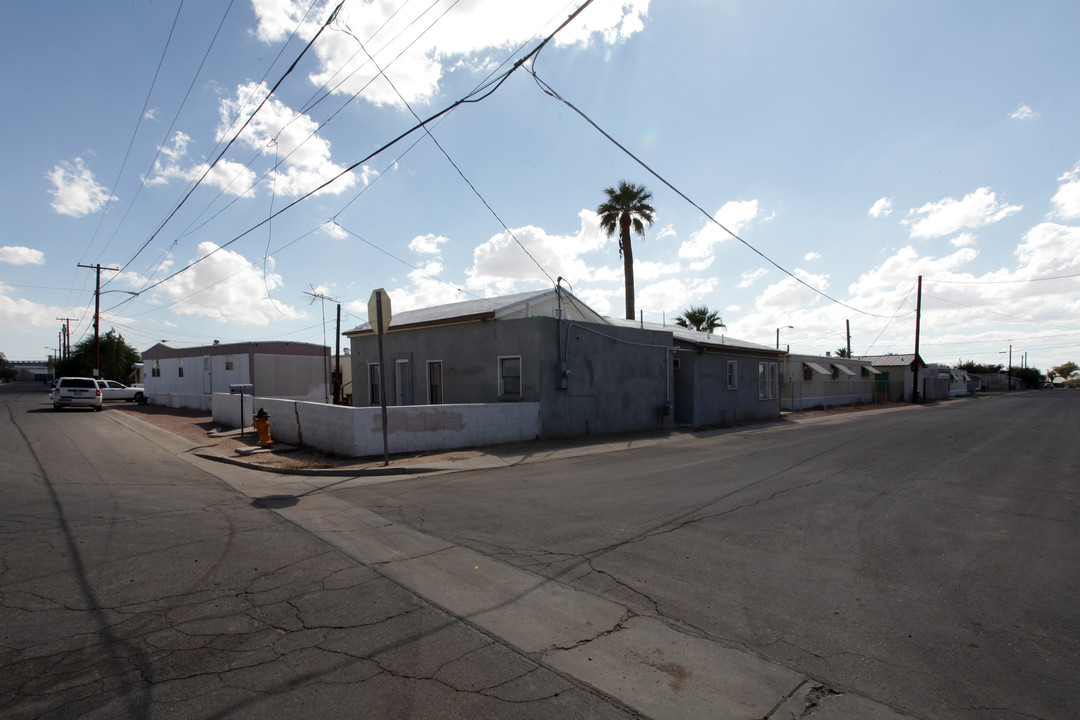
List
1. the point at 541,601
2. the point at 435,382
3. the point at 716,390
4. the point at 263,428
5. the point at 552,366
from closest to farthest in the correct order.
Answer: the point at 541,601, the point at 263,428, the point at 552,366, the point at 435,382, the point at 716,390

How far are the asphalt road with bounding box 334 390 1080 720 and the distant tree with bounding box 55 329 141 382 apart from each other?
59.3 meters

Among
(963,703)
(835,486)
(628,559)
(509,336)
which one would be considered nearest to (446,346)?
(509,336)

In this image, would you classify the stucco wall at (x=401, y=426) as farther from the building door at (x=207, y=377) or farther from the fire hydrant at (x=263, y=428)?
the building door at (x=207, y=377)

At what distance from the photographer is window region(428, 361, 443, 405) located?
18078 mm

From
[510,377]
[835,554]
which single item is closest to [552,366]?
[510,377]

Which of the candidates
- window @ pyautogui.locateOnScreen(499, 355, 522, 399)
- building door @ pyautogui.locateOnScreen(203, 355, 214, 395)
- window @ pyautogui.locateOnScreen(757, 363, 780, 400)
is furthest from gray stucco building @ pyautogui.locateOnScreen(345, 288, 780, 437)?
building door @ pyautogui.locateOnScreen(203, 355, 214, 395)

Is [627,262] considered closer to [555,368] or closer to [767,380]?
[767,380]

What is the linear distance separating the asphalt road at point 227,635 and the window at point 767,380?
914 inches

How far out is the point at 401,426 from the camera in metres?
12.5

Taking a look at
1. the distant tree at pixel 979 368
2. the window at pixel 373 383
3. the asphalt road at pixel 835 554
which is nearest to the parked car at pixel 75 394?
the window at pixel 373 383

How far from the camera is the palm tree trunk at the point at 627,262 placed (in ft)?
104

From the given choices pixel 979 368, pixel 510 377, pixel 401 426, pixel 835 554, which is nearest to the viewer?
pixel 835 554

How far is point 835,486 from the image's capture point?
9172mm

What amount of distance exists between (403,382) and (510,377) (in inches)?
208
